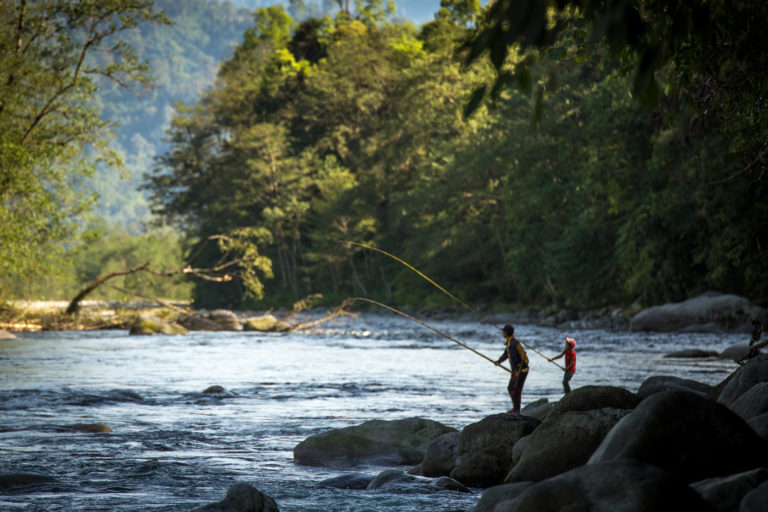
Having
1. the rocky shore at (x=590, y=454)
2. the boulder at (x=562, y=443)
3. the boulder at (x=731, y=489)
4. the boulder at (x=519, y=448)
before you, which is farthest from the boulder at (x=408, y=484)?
the boulder at (x=731, y=489)

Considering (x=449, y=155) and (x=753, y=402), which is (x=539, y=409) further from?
(x=449, y=155)

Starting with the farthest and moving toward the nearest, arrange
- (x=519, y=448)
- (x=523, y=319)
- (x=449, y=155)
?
(x=449, y=155) → (x=523, y=319) → (x=519, y=448)

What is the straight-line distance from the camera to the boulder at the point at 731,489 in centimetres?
411

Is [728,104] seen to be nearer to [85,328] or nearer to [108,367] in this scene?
[108,367]

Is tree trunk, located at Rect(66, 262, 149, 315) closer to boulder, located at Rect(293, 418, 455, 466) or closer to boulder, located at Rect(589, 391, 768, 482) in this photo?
boulder, located at Rect(293, 418, 455, 466)

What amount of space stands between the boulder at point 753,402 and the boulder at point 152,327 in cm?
Answer: 2351

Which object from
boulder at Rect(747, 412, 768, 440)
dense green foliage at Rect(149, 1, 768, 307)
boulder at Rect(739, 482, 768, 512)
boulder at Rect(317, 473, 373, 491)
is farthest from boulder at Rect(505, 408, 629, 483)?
dense green foliage at Rect(149, 1, 768, 307)

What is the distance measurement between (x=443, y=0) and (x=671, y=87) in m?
52.7

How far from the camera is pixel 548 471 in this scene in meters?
5.95

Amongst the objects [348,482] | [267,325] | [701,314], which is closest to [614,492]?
[348,482]

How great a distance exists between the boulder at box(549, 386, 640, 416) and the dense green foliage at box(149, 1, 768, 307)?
2.63 metres

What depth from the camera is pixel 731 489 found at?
4.16 m

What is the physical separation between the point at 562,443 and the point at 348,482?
1919 mm

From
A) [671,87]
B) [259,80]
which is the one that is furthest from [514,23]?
[259,80]
